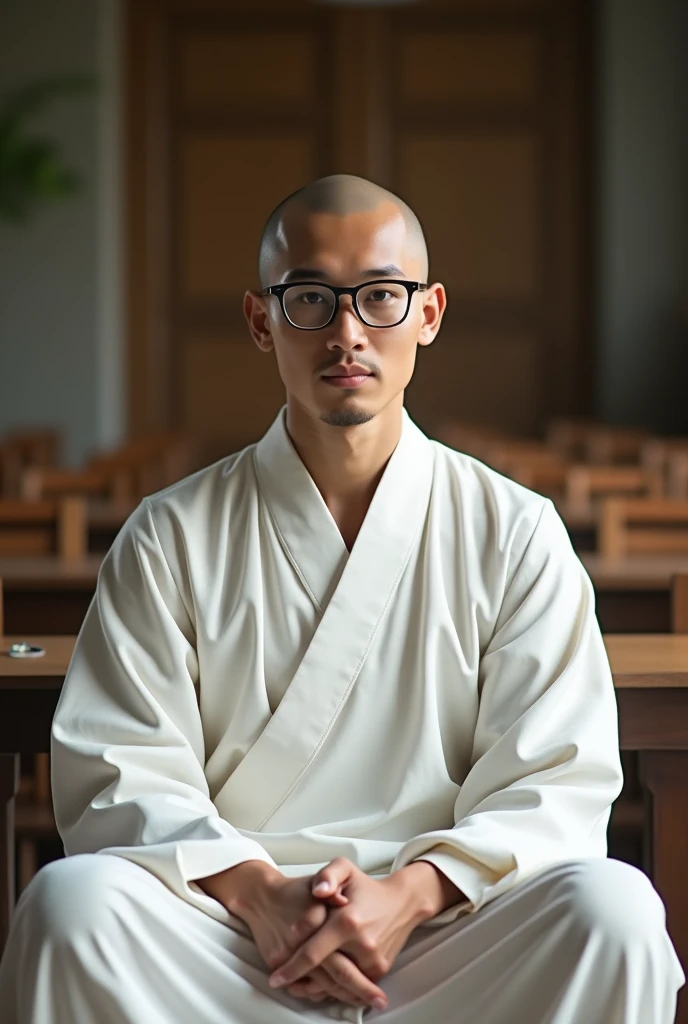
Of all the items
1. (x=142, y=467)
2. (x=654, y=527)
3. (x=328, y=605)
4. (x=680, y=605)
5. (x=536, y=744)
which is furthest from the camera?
(x=142, y=467)

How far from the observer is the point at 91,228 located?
32.7 feet

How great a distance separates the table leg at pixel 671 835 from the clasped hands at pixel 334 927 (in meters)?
0.57

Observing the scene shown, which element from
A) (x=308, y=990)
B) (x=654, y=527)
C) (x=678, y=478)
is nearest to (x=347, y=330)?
(x=308, y=990)

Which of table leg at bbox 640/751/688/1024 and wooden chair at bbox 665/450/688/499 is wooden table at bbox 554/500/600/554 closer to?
wooden chair at bbox 665/450/688/499

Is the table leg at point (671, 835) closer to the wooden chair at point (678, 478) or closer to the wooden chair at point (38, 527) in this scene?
the wooden chair at point (38, 527)

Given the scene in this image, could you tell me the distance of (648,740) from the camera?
2.08 metres

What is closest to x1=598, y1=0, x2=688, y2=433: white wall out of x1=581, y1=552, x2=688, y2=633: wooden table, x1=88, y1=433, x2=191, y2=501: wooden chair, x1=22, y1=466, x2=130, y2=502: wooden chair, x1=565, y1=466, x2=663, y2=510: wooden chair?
x1=88, y1=433, x2=191, y2=501: wooden chair

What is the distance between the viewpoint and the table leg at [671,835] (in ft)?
6.85

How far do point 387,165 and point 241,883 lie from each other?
925cm

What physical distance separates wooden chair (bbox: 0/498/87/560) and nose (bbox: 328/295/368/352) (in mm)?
1826

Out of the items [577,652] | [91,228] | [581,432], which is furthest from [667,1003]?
[91,228]

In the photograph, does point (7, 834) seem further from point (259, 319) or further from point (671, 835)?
point (671, 835)

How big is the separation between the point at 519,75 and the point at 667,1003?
952cm

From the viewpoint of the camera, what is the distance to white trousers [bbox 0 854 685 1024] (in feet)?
4.98
